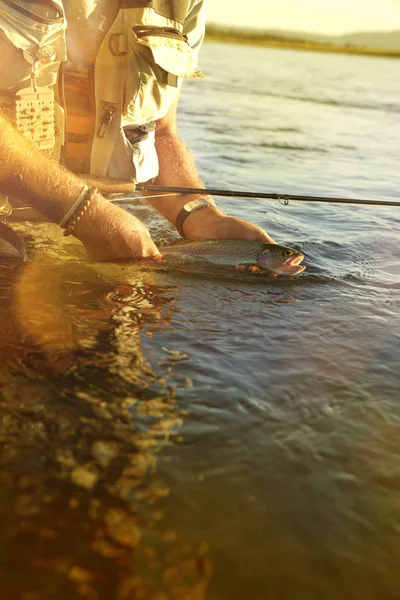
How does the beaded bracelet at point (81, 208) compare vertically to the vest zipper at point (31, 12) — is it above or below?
below

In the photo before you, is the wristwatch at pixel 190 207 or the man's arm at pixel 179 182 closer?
the man's arm at pixel 179 182

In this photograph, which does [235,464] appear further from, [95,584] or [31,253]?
[31,253]

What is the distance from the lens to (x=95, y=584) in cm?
141

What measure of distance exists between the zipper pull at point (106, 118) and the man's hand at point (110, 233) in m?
0.57

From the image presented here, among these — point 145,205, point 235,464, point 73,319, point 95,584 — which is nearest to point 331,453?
point 235,464

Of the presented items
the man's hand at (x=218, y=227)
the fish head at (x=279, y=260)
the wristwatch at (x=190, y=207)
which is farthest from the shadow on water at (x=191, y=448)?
the wristwatch at (x=190, y=207)

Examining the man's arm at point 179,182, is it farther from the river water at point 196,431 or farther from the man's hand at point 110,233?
the man's hand at point 110,233

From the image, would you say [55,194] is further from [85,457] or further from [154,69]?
[85,457]

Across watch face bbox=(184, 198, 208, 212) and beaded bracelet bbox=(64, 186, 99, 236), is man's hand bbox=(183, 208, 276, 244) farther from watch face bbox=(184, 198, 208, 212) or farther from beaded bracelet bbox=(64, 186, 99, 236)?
beaded bracelet bbox=(64, 186, 99, 236)

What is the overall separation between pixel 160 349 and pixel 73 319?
1.36 feet

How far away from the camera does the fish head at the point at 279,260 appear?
141 inches

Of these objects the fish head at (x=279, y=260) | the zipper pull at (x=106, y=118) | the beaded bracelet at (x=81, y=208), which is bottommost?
the fish head at (x=279, y=260)

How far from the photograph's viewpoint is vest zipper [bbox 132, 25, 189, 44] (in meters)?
3.53

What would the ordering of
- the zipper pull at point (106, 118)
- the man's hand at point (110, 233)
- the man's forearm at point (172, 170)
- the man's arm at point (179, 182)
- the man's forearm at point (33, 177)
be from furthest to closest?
the man's forearm at point (172, 170), the man's arm at point (179, 182), the zipper pull at point (106, 118), the man's hand at point (110, 233), the man's forearm at point (33, 177)
